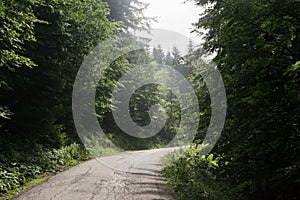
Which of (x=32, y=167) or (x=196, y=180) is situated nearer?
(x=196, y=180)

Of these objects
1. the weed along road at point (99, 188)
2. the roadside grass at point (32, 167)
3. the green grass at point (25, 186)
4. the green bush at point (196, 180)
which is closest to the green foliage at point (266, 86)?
the green bush at point (196, 180)

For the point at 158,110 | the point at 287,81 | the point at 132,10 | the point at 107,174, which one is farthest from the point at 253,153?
A: the point at 158,110

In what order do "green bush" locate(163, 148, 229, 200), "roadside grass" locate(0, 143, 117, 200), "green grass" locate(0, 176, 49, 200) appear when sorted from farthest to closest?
1. "roadside grass" locate(0, 143, 117, 200)
2. "green grass" locate(0, 176, 49, 200)
3. "green bush" locate(163, 148, 229, 200)

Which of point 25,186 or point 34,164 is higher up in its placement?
point 34,164

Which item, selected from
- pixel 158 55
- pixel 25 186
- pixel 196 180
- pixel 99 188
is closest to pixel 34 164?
pixel 25 186

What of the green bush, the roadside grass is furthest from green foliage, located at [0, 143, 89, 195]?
the green bush

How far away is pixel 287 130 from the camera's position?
433 cm

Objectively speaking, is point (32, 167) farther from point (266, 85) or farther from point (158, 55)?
point (158, 55)

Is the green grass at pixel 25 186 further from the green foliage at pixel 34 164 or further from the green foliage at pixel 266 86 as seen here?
the green foliage at pixel 266 86

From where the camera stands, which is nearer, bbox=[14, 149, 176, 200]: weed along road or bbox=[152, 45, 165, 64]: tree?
bbox=[14, 149, 176, 200]: weed along road

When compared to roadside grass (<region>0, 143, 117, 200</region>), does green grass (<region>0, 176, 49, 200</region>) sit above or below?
below

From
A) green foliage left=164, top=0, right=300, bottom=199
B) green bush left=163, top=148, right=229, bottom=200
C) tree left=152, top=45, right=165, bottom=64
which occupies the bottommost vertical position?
green bush left=163, top=148, right=229, bottom=200

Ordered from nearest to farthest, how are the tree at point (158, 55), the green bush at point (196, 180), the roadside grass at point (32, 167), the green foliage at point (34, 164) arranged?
the green bush at point (196, 180) → the roadside grass at point (32, 167) → the green foliage at point (34, 164) → the tree at point (158, 55)

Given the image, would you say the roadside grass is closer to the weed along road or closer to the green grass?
the green grass
